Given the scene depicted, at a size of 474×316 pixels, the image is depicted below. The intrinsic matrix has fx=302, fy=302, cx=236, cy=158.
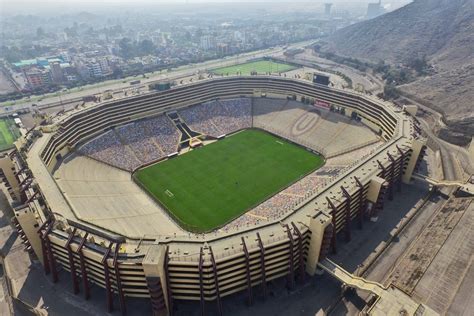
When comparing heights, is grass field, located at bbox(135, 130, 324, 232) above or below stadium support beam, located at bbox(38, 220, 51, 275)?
below

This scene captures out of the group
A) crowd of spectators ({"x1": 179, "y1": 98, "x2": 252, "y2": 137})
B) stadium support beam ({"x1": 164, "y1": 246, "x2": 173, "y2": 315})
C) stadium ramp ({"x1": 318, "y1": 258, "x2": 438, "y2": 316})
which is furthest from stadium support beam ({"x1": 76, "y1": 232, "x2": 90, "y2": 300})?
crowd of spectators ({"x1": 179, "y1": 98, "x2": 252, "y2": 137})

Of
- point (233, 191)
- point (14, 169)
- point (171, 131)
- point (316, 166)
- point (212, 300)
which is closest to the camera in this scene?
point (212, 300)

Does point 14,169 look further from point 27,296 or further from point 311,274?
point 311,274

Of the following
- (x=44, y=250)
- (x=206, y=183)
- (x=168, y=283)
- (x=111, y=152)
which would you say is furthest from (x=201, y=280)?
(x=111, y=152)

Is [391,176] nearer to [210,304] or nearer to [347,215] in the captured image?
[347,215]

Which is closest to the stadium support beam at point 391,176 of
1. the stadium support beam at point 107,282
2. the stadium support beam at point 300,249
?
the stadium support beam at point 300,249

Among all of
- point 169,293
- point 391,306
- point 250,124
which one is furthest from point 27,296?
point 250,124

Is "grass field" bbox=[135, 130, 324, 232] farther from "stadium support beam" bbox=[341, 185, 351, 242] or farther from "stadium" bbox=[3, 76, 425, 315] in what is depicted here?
"stadium support beam" bbox=[341, 185, 351, 242]
